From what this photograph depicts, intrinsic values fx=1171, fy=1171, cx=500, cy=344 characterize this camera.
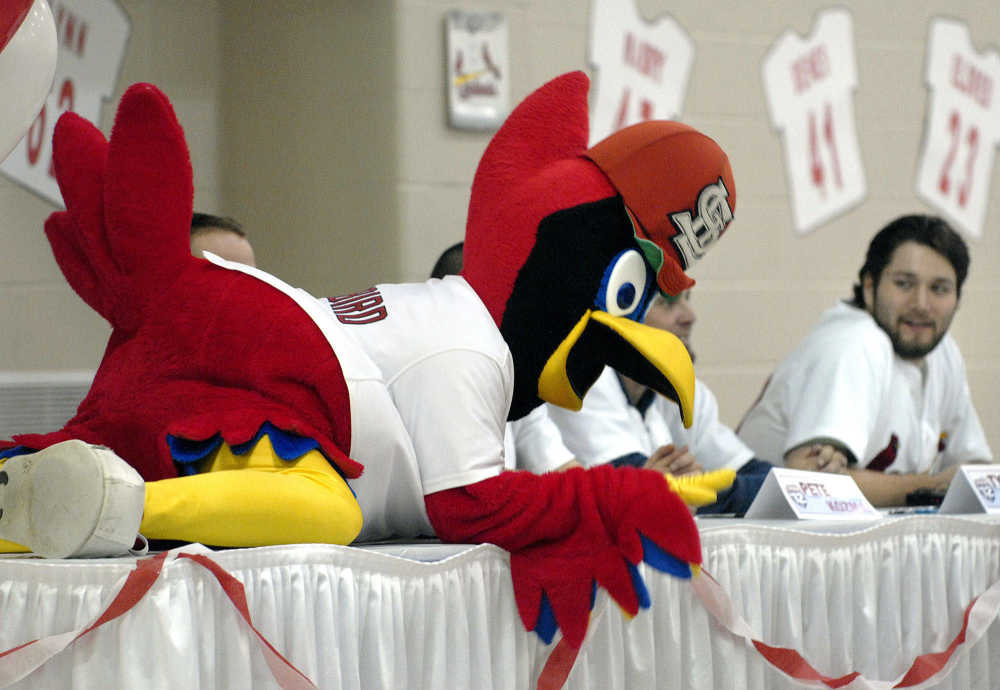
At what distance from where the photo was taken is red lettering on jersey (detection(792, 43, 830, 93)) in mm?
3262

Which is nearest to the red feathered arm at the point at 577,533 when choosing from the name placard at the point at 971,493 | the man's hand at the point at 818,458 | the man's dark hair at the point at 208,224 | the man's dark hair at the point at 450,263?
the name placard at the point at 971,493

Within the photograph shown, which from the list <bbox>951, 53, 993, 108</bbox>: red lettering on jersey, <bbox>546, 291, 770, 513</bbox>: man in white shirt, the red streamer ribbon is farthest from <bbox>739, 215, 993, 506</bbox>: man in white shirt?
the red streamer ribbon

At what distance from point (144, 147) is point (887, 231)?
1.96 metres

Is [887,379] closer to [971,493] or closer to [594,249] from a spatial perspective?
[971,493]

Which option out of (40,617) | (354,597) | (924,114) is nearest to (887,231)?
(924,114)

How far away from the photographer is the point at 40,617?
856 millimetres

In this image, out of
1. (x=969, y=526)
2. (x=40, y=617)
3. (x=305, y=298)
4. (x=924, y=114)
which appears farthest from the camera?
(x=924, y=114)

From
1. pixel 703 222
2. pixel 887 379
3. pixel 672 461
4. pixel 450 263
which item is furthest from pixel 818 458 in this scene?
pixel 703 222

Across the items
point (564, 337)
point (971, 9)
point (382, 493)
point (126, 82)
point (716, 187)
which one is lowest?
point (382, 493)

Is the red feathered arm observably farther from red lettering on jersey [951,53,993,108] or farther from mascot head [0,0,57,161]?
red lettering on jersey [951,53,993,108]

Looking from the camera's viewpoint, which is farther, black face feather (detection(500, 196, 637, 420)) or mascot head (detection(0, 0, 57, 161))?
black face feather (detection(500, 196, 637, 420))

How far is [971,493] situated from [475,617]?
86cm

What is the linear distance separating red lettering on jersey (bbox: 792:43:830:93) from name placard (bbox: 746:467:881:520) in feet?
6.58

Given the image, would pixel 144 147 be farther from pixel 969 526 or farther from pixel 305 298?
pixel 969 526
